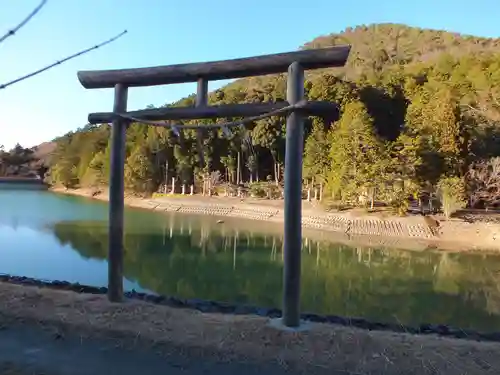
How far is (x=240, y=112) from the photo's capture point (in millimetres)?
4117

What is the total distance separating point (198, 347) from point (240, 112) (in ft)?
6.49

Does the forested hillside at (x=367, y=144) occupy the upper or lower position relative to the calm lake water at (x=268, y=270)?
upper

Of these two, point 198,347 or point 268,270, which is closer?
point 198,347

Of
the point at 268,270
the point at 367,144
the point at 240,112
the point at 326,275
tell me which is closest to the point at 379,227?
the point at 367,144

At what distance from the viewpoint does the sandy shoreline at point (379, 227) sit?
18.4 m

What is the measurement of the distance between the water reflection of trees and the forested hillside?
4425 millimetres

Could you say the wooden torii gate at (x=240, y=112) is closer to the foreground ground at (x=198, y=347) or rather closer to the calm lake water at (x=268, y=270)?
the foreground ground at (x=198, y=347)

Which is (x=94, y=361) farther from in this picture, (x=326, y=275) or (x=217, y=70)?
(x=326, y=275)

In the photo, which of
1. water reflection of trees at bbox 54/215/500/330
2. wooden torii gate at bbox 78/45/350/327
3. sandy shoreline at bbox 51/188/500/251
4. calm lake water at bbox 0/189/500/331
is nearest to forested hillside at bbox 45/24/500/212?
sandy shoreline at bbox 51/188/500/251

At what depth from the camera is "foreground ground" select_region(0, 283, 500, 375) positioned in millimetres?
3018

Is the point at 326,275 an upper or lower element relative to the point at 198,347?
lower

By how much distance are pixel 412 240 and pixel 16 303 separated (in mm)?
17423

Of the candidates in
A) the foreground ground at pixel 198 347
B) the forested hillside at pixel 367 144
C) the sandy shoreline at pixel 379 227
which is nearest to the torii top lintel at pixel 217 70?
the foreground ground at pixel 198 347

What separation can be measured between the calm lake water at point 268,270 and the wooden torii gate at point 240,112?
474 cm
